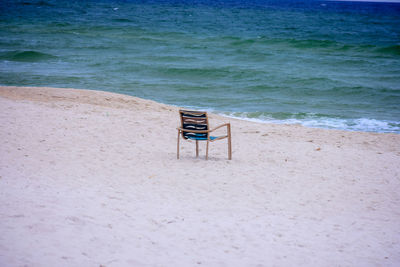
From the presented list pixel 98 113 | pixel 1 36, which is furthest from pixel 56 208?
pixel 1 36

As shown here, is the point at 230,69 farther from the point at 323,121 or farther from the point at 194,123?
the point at 194,123

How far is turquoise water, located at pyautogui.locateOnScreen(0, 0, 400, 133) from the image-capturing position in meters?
13.9

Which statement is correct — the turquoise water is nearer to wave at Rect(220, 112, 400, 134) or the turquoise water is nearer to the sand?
wave at Rect(220, 112, 400, 134)

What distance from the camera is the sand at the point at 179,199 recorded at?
363 centimetres

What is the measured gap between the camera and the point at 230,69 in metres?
20.5

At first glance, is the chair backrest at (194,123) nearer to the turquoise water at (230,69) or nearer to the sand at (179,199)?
the sand at (179,199)

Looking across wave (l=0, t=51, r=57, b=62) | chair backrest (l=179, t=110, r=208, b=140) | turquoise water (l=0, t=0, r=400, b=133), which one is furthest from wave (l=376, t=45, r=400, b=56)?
chair backrest (l=179, t=110, r=208, b=140)

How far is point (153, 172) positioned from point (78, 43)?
961 inches

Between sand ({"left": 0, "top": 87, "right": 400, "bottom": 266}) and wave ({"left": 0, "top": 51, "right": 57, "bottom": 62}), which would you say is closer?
sand ({"left": 0, "top": 87, "right": 400, "bottom": 266})

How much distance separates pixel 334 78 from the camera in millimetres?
18922

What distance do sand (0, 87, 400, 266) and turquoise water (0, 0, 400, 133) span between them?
5308 millimetres

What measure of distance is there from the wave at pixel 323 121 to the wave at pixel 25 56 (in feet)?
44.6

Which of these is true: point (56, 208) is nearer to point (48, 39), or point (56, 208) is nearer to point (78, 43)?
point (78, 43)

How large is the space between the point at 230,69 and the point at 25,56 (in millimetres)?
11519
